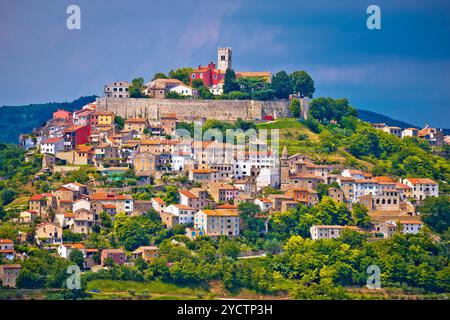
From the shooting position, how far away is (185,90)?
8375 cm

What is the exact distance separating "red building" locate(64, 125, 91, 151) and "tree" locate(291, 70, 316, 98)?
48.9ft

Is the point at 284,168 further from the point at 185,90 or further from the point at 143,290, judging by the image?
the point at 143,290

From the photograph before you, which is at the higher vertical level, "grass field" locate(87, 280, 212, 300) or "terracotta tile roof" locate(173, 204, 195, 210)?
"terracotta tile roof" locate(173, 204, 195, 210)

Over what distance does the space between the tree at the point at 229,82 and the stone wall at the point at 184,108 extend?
228cm

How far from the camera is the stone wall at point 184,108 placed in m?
81.3

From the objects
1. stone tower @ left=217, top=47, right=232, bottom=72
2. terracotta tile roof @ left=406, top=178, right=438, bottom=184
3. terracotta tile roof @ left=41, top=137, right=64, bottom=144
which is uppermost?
stone tower @ left=217, top=47, right=232, bottom=72

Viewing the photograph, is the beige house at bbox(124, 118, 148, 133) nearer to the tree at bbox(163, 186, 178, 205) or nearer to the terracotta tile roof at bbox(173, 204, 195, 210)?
the tree at bbox(163, 186, 178, 205)

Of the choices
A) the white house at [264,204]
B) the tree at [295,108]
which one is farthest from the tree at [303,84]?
the white house at [264,204]

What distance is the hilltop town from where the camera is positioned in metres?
64.8

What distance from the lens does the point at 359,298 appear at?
63469 millimetres

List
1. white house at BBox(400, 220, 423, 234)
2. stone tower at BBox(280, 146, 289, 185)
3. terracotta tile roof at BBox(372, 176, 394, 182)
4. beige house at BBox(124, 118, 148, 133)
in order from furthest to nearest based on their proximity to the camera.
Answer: beige house at BBox(124, 118, 148, 133) → terracotta tile roof at BBox(372, 176, 394, 182) → stone tower at BBox(280, 146, 289, 185) → white house at BBox(400, 220, 423, 234)

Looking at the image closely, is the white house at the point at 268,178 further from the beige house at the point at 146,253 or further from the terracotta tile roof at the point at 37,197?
the terracotta tile roof at the point at 37,197

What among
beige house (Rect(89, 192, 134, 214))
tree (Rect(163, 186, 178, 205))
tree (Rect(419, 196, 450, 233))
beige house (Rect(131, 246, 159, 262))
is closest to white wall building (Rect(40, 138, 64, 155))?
beige house (Rect(89, 192, 134, 214))
